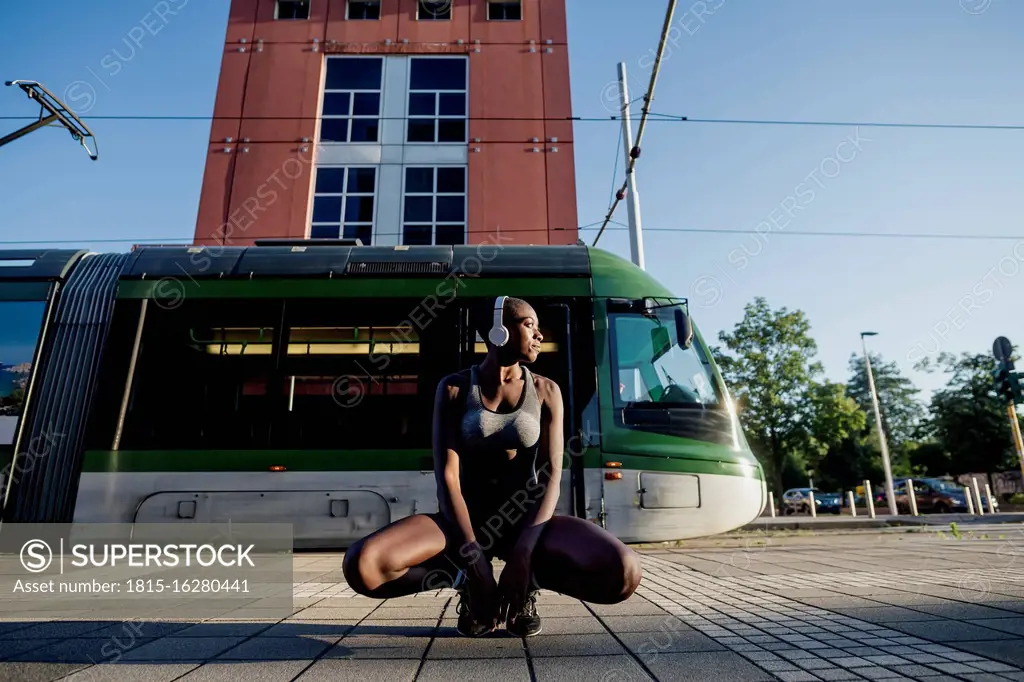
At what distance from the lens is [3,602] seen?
15.0ft

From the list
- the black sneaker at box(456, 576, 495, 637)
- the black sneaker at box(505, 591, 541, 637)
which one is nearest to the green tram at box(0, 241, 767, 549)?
the black sneaker at box(505, 591, 541, 637)

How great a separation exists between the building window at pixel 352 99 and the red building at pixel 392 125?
0.14 feet

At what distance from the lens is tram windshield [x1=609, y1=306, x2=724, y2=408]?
21.9ft

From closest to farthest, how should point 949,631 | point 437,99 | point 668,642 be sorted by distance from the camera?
point 668,642
point 949,631
point 437,99

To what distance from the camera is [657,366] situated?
679 cm

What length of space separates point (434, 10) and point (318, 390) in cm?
1770

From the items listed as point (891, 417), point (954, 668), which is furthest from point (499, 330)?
point (891, 417)

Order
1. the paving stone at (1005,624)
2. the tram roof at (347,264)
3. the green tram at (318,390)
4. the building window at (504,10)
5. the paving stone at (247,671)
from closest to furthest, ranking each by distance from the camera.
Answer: the paving stone at (247,671) → the paving stone at (1005,624) → the green tram at (318,390) → the tram roof at (347,264) → the building window at (504,10)

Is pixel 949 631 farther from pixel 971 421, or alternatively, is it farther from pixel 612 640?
pixel 971 421

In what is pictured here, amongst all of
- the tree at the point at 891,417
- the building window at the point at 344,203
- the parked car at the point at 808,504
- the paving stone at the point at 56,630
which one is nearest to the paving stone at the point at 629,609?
the paving stone at the point at 56,630

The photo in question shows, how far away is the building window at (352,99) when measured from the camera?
18234mm

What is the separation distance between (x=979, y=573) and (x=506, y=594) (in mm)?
5659

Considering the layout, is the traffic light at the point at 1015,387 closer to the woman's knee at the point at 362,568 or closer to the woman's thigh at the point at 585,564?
the woman's thigh at the point at 585,564

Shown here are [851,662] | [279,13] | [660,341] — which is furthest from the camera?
[279,13]
